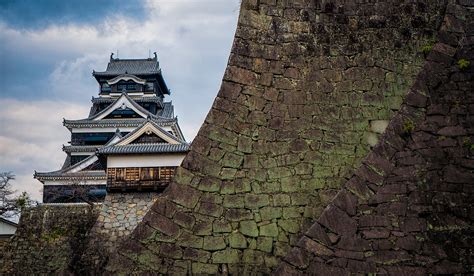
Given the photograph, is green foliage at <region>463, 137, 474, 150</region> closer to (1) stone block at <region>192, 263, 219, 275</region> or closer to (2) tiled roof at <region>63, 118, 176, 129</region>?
(1) stone block at <region>192, 263, 219, 275</region>

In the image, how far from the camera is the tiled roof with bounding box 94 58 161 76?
121 ft

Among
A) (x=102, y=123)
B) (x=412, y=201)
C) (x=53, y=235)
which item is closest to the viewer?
(x=412, y=201)

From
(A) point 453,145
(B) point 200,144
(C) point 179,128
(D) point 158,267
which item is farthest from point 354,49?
(C) point 179,128

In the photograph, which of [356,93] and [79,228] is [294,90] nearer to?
[356,93]

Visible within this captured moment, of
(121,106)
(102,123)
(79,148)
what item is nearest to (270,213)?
(79,148)

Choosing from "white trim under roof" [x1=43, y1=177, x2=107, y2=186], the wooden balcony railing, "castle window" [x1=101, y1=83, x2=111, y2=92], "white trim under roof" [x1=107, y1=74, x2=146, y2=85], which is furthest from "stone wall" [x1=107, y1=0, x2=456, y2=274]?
"castle window" [x1=101, y1=83, x2=111, y2=92]

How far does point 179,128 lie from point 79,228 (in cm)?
1554

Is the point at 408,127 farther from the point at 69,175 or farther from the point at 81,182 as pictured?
the point at 69,175

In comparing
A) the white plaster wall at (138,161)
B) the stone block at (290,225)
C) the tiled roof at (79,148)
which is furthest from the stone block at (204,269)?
the tiled roof at (79,148)

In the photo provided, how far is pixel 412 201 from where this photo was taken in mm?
5066

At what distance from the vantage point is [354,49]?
6203 mm

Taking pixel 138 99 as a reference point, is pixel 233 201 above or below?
below

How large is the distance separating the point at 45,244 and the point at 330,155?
9929 millimetres

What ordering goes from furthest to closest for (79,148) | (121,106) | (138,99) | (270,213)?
(138,99) → (121,106) → (79,148) → (270,213)
